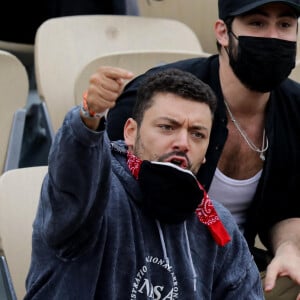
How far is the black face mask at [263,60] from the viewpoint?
93.9 inches

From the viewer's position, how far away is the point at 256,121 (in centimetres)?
255

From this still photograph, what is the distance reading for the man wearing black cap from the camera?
7.85ft

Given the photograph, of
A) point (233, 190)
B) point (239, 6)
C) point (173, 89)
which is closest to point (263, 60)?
point (239, 6)

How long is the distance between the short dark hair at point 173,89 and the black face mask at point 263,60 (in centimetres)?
46

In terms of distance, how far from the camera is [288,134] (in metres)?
2.51

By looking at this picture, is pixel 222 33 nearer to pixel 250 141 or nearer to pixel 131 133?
pixel 250 141

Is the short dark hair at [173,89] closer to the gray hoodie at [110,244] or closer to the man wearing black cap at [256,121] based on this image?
the gray hoodie at [110,244]

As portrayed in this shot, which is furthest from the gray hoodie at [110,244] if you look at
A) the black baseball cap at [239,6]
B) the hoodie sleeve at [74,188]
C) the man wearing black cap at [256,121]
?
the black baseball cap at [239,6]

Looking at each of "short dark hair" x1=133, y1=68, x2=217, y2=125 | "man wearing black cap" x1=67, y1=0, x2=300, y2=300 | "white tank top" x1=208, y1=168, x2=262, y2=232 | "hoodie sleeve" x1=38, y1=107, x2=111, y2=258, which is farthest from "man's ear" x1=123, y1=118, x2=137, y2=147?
"white tank top" x1=208, y1=168, x2=262, y2=232

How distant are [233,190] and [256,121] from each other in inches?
8.6

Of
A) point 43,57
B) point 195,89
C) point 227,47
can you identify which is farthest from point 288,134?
point 43,57

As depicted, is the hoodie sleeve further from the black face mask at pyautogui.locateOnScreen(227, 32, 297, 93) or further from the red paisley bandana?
the black face mask at pyautogui.locateOnScreen(227, 32, 297, 93)

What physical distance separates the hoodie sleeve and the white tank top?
82 centimetres

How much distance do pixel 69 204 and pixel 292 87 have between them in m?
1.16
